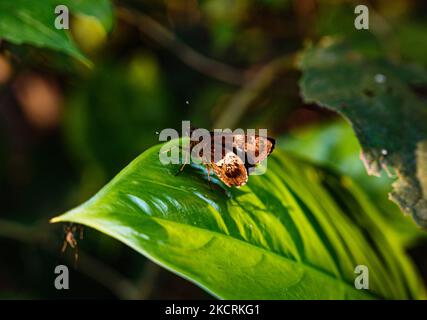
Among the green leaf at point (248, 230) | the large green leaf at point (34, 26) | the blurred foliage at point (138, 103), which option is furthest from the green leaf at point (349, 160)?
the large green leaf at point (34, 26)

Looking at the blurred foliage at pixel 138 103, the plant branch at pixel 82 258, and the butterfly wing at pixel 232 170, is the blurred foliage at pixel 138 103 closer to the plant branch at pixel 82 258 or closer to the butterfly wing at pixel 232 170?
the plant branch at pixel 82 258

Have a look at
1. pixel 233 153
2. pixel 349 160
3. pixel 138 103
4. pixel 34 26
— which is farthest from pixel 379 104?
pixel 138 103

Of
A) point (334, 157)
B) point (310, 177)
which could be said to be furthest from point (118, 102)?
point (310, 177)

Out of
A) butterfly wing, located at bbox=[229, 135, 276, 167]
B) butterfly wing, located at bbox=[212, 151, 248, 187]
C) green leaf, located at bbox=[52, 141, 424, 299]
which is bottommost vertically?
green leaf, located at bbox=[52, 141, 424, 299]

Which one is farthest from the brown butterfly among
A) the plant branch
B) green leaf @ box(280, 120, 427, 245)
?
the plant branch

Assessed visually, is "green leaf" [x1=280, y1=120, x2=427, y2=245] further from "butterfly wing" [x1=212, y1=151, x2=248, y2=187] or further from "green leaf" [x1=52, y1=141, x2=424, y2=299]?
"butterfly wing" [x1=212, y1=151, x2=248, y2=187]

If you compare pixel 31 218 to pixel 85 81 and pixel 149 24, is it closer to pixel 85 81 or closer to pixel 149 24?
pixel 85 81
